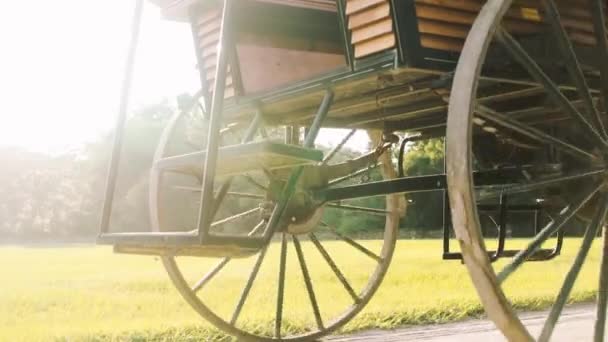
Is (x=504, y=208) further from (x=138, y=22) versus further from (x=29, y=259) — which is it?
(x=29, y=259)

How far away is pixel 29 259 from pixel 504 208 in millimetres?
9508

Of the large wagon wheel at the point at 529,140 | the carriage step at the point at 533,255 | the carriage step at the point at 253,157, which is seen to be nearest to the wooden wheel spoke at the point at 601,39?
the large wagon wheel at the point at 529,140

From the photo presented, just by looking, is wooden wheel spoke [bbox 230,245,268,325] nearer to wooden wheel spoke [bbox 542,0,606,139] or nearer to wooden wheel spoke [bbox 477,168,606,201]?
wooden wheel spoke [bbox 477,168,606,201]

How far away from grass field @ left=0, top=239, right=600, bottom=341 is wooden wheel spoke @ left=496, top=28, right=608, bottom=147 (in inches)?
110

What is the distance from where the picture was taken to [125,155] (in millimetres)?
22625

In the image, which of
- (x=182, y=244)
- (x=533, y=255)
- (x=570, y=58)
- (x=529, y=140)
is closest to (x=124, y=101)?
(x=182, y=244)

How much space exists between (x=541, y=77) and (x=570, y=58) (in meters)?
0.26

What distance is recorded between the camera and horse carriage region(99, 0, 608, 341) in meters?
3.19

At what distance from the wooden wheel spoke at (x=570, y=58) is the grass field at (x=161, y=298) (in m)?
2.85

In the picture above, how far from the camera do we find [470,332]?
5.86 m

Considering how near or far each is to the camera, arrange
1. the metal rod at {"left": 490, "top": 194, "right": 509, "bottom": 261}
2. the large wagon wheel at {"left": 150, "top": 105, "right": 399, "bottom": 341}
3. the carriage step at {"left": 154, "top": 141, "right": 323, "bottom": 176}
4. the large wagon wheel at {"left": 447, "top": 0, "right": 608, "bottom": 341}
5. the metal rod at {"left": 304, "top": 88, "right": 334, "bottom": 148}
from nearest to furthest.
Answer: the large wagon wheel at {"left": 447, "top": 0, "right": 608, "bottom": 341} < the carriage step at {"left": 154, "top": 141, "right": 323, "bottom": 176} < the metal rod at {"left": 304, "top": 88, "right": 334, "bottom": 148} < the metal rod at {"left": 490, "top": 194, "right": 509, "bottom": 261} < the large wagon wheel at {"left": 150, "top": 105, "right": 399, "bottom": 341}

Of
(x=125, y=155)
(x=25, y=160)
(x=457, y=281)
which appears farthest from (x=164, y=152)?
(x=25, y=160)

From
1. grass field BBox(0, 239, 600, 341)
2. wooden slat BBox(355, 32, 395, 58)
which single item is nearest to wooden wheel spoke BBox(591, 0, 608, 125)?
wooden slat BBox(355, 32, 395, 58)

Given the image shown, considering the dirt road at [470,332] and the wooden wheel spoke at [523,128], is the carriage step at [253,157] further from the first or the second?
the dirt road at [470,332]
